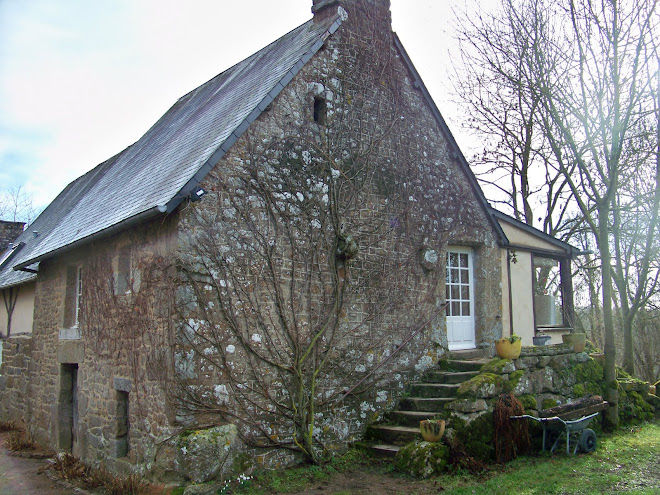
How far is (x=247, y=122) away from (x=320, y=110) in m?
1.55

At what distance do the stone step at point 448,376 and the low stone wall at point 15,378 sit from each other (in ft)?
27.1

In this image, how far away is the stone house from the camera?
7.49 metres

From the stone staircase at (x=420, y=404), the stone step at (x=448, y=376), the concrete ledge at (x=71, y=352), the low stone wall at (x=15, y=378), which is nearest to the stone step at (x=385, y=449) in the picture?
the stone staircase at (x=420, y=404)

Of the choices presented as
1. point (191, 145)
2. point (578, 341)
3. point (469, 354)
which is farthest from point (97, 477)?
point (578, 341)

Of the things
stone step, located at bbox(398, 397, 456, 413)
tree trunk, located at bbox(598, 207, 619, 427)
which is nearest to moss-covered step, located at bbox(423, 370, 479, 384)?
stone step, located at bbox(398, 397, 456, 413)

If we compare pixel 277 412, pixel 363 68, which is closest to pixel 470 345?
pixel 277 412

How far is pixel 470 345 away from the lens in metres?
11.1

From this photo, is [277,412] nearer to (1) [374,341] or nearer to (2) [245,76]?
(1) [374,341]

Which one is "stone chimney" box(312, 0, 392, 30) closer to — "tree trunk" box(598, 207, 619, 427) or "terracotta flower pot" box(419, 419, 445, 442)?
"tree trunk" box(598, 207, 619, 427)

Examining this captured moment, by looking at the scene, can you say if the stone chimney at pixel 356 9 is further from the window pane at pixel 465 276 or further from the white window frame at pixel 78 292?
the white window frame at pixel 78 292

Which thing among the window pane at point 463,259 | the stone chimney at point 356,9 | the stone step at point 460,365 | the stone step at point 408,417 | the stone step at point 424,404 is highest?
the stone chimney at point 356,9

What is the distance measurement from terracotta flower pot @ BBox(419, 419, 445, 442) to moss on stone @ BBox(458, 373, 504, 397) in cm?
61

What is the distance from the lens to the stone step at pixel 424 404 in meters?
8.82

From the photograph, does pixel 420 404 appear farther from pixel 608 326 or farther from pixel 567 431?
pixel 608 326
